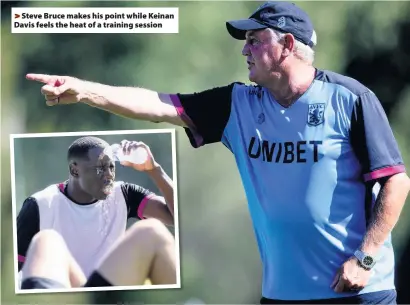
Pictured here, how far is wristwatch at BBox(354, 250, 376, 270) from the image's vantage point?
8.47 ft

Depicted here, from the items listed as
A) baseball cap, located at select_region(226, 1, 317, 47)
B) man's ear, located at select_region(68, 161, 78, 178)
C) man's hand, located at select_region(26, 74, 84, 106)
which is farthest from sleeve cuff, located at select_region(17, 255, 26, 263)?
baseball cap, located at select_region(226, 1, 317, 47)

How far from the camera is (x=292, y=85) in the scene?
2.79 m

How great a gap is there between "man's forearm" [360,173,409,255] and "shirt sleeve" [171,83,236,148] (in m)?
0.72

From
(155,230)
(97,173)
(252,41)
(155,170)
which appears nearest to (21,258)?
(97,173)

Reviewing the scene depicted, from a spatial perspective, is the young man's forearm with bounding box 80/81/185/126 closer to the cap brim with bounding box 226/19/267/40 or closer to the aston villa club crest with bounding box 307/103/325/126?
the cap brim with bounding box 226/19/267/40

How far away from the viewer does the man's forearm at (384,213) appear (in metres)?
2.58

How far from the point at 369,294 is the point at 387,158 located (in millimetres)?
519

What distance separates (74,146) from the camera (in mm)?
3775

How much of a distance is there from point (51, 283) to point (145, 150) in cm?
87

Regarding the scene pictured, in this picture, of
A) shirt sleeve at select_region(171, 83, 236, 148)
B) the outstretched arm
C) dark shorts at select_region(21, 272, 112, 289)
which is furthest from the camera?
dark shorts at select_region(21, 272, 112, 289)

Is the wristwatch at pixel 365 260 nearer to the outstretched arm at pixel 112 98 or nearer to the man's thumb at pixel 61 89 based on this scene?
the outstretched arm at pixel 112 98

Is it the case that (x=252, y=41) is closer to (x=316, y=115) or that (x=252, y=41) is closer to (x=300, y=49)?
(x=300, y=49)

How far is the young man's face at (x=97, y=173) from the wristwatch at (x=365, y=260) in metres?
1.61
